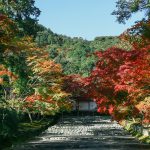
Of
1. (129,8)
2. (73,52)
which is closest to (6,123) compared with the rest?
(129,8)

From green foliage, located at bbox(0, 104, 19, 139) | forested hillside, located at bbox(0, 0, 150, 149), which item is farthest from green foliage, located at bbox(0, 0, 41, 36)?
green foliage, located at bbox(0, 104, 19, 139)

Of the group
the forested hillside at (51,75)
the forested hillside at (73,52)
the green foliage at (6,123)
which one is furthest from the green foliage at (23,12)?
the forested hillside at (73,52)

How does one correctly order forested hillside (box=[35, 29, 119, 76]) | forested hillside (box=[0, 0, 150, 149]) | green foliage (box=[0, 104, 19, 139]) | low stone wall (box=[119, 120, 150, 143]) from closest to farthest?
forested hillside (box=[0, 0, 150, 149])
green foliage (box=[0, 104, 19, 139])
low stone wall (box=[119, 120, 150, 143])
forested hillside (box=[35, 29, 119, 76])

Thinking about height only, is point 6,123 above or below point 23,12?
below

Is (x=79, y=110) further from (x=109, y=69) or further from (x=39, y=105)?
(x=109, y=69)

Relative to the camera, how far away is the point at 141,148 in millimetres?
23141

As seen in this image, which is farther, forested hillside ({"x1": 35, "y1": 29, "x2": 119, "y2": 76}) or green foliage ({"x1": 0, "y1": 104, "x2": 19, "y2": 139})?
forested hillside ({"x1": 35, "y1": 29, "x2": 119, "y2": 76})

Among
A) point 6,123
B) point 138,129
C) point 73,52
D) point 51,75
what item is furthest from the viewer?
point 73,52

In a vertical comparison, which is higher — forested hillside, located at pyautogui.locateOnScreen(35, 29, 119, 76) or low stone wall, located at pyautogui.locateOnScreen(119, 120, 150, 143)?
forested hillside, located at pyautogui.locateOnScreen(35, 29, 119, 76)

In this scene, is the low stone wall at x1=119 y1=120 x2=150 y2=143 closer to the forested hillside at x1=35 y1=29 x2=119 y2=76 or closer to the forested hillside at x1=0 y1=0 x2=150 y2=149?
the forested hillside at x1=0 y1=0 x2=150 y2=149

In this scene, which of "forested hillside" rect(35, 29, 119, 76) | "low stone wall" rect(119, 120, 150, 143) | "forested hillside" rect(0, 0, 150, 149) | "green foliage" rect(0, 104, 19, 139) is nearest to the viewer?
"forested hillside" rect(0, 0, 150, 149)

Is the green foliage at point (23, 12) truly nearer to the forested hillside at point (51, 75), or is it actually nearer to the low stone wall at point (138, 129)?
the forested hillside at point (51, 75)

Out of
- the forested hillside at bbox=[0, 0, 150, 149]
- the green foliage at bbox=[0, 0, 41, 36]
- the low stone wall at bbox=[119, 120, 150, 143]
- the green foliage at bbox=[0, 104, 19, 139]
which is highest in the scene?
the green foliage at bbox=[0, 0, 41, 36]

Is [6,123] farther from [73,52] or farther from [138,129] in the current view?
[73,52]
